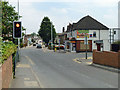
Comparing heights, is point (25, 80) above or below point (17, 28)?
below

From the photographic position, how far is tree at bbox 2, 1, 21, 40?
96.6 feet

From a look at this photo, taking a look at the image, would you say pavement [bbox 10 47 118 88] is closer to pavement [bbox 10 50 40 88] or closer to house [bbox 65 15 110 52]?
pavement [bbox 10 50 40 88]

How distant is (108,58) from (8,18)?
17240 mm

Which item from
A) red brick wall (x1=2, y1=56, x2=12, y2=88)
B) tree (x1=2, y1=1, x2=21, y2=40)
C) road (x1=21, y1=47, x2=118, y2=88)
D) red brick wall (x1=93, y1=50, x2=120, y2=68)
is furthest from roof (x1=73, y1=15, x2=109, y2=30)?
red brick wall (x1=2, y1=56, x2=12, y2=88)

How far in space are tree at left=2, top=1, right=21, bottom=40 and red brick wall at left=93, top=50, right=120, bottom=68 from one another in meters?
13.4

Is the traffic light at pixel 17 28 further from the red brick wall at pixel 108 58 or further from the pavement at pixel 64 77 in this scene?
the red brick wall at pixel 108 58

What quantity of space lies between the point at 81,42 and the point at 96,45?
3792 mm

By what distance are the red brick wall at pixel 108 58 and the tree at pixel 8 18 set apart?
13.4 meters

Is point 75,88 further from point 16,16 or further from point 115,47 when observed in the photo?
point 115,47

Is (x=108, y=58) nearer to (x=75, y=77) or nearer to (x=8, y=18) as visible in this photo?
(x=75, y=77)

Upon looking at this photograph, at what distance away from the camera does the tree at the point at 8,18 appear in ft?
96.6

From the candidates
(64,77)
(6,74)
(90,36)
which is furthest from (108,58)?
(90,36)

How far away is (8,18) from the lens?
99.9 ft

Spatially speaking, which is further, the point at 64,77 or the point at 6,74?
the point at 64,77
